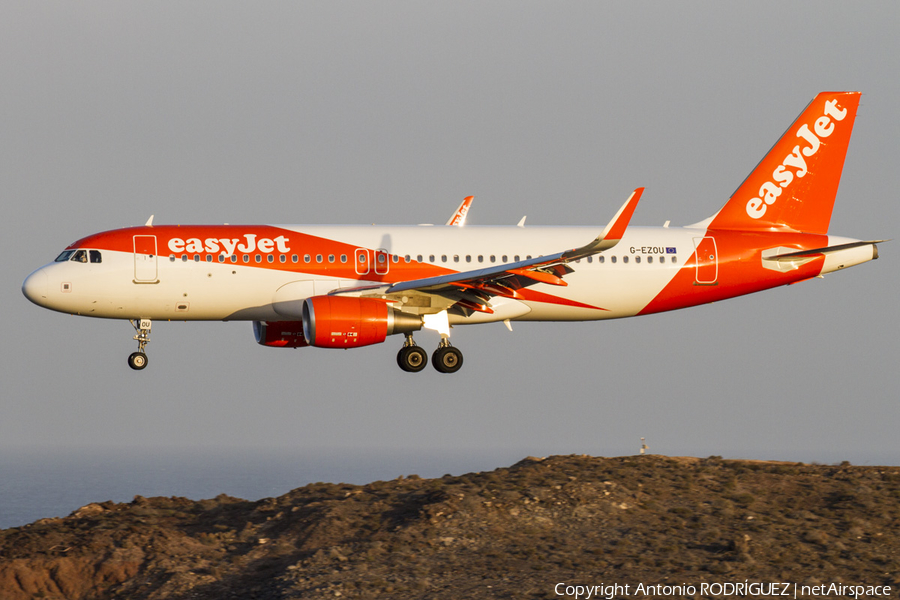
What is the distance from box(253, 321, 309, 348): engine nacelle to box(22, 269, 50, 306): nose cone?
7361 millimetres

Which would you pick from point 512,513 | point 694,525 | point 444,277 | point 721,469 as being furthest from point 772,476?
point 444,277

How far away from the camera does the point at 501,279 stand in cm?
3141

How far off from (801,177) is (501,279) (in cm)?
1314

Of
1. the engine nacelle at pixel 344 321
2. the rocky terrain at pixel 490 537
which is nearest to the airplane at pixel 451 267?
the engine nacelle at pixel 344 321

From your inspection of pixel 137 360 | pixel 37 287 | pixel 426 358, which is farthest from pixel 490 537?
pixel 37 287

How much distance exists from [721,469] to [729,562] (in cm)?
554

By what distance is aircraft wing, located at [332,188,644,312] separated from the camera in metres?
28.4

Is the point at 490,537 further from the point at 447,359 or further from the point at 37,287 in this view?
the point at 37,287

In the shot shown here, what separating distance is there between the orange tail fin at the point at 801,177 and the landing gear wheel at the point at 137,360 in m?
20.1

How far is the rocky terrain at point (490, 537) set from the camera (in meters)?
18.8

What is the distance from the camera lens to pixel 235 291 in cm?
3184

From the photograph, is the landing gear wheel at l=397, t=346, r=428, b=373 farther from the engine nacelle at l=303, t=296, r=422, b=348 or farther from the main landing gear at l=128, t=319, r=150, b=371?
the main landing gear at l=128, t=319, r=150, b=371

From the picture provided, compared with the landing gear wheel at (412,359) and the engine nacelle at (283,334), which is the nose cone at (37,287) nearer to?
the engine nacelle at (283,334)

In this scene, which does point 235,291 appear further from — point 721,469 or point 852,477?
point 852,477
